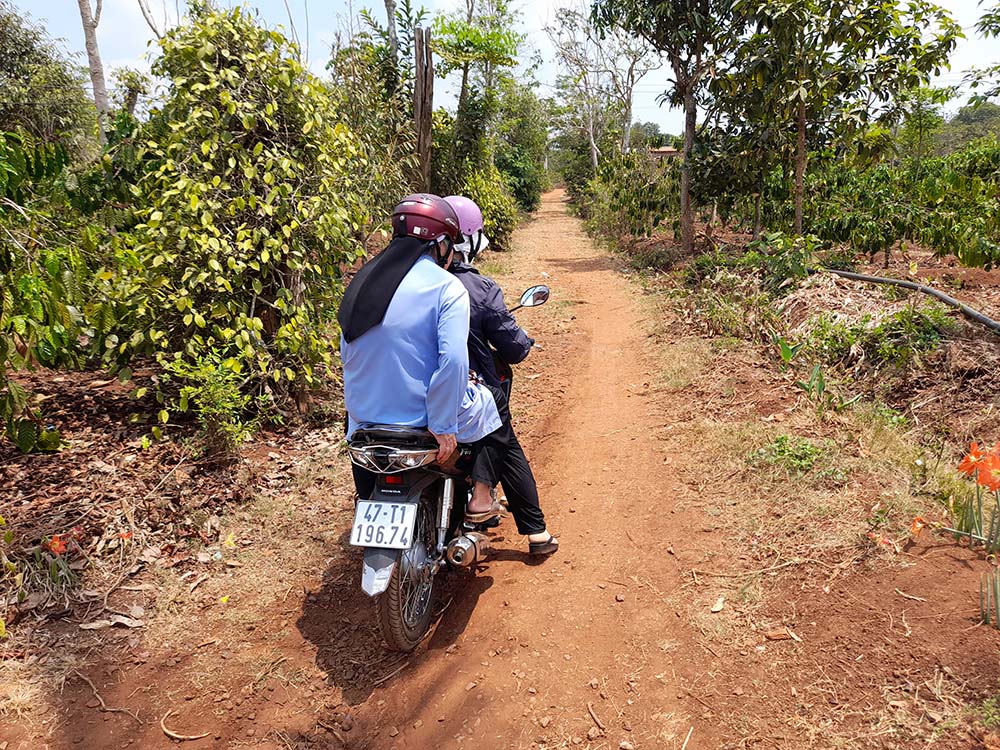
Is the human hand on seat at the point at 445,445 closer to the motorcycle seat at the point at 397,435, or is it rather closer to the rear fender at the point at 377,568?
the motorcycle seat at the point at 397,435

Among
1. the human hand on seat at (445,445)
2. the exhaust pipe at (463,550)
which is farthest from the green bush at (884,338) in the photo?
the human hand on seat at (445,445)

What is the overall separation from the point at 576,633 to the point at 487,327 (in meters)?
1.45

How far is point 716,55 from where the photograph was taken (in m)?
11.0

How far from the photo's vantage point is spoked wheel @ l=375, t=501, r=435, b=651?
253 centimetres

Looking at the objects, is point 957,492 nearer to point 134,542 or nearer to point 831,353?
point 831,353

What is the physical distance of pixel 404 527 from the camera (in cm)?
253

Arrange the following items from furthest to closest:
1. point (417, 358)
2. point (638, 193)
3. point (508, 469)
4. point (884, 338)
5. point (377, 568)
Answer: point (638, 193), point (884, 338), point (508, 469), point (417, 358), point (377, 568)

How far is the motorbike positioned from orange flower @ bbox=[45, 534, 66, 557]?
4.98 feet

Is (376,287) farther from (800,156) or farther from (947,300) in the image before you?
(800,156)

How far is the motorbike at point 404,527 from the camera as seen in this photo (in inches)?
98.7

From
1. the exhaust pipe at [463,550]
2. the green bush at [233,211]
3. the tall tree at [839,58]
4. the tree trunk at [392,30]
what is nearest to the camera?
the exhaust pipe at [463,550]

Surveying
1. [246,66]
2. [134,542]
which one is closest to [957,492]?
[134,542]

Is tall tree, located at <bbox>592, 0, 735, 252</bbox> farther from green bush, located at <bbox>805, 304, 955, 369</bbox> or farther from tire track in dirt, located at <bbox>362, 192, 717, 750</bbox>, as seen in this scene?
tire track in dirt, located at <bbox>362, 192, 717, 750</bbox>

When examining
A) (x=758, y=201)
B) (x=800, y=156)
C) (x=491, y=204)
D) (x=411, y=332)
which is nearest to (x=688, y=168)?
(x=758, y=201)
